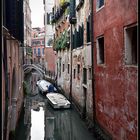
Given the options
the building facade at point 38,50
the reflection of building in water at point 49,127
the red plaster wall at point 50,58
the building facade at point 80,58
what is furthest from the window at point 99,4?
the building facade at point 38,50

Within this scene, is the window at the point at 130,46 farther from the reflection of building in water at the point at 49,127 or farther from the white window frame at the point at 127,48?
the reflection of building in water at the point at 49,127

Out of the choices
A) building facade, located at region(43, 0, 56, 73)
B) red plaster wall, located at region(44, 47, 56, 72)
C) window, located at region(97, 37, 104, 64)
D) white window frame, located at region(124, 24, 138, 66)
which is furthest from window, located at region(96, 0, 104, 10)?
building facade, located at region(43, 0, 56, 73)

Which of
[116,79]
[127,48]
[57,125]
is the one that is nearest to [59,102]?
[57,125]

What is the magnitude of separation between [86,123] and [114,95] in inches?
163

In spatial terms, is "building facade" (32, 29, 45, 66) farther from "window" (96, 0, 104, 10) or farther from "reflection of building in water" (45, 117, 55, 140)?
"window" (96, 0, 104, 10)

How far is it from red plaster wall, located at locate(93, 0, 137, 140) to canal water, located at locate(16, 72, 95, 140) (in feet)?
5.52

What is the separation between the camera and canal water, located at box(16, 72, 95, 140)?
10.8 m

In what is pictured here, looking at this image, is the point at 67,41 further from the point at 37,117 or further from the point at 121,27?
the point at 121,27

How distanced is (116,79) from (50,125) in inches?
228

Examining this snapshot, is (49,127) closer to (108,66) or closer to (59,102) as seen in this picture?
(59,102)

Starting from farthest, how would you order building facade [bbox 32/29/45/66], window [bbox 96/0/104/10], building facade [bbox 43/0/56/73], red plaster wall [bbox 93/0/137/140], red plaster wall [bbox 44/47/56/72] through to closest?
building facade [bbox 32/29/45/66], building facade [bbox 43/0/56/73], red plaster wall [bbox 44/47/56/72], window [bbox 96/0/104/10], red plaster wall [bbox 93/0/137/140]

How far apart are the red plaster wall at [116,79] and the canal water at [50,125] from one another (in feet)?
5.52

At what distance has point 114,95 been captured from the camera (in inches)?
315

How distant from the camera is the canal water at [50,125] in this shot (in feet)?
35.3
